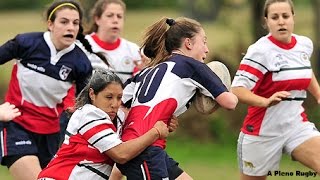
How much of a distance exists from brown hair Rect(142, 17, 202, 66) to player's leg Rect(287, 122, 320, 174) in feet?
6.19

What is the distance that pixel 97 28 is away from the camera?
29.7 ft

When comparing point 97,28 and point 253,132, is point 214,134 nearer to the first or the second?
point 97,28

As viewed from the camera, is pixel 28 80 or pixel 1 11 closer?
pixel 28 80

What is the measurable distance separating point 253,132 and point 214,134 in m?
6.69

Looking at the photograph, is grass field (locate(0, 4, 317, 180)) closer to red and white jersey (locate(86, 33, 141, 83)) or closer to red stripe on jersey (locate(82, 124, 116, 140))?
red and white jersey (locate(86, 33, 141, 83))

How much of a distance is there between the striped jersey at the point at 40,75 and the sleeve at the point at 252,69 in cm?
124

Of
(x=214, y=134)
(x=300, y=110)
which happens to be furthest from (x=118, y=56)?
(x=214, y=134)

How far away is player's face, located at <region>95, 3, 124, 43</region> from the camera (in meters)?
8.76

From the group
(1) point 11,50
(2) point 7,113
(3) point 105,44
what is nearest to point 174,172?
(2) point 7,113

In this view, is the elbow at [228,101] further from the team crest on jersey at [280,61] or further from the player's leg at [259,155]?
the player's leg at [259,155]

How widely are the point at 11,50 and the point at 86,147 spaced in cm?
184

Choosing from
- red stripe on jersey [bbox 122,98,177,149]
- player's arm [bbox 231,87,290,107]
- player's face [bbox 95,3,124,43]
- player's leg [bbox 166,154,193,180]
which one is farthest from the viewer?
player's face [bbox 95,3,124,43]

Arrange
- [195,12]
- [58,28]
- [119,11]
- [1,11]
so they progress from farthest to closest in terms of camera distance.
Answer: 1. [1,11]
2. [195,12]
3. [119,11]
4. [58,28]

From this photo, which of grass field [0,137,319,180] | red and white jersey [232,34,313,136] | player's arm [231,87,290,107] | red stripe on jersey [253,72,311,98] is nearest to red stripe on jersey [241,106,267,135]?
red and white jersey [232,34,313,136]
